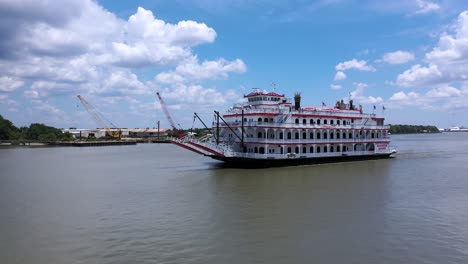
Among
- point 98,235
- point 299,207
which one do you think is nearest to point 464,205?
point 299,207

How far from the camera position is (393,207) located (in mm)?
24297

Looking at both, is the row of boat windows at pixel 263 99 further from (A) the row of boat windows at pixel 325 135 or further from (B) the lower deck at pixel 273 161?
(B) the lower deck at pixel 273 161

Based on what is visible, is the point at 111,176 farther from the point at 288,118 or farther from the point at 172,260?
the point at 172,260

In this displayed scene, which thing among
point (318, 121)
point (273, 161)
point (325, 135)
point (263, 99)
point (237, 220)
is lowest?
point (237, 220)

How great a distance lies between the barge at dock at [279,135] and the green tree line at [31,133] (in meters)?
110

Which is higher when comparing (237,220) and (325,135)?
(325,135)

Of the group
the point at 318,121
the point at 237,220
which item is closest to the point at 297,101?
the point at 318,121

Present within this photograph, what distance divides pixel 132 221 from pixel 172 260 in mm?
6879

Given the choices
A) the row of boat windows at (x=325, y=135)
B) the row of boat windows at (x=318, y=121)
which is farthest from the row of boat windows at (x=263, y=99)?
the row of boat windows at (x=325, y=135)

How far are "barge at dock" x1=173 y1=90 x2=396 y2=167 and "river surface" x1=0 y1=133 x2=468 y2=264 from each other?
21.0 feet

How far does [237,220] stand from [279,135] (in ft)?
82.6

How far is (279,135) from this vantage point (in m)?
45.4

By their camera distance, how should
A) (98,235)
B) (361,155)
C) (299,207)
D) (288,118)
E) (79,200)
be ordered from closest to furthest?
(98,235), (299,207), (79,200), (288,118), (361,155)

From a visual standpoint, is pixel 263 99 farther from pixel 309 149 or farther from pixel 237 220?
pixel 237 220
